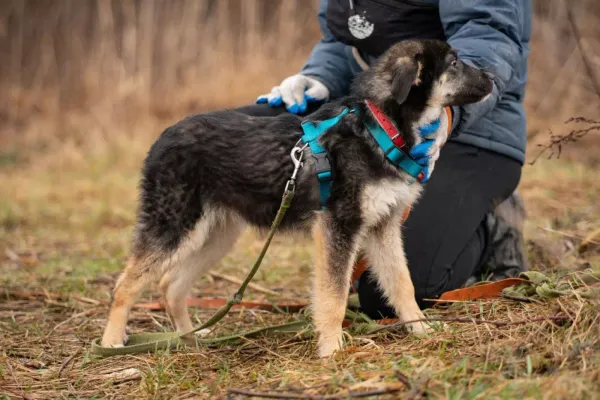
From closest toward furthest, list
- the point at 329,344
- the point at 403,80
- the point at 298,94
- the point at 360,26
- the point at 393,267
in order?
the point at 403,80 → the point at 329,344 → the point at 393,267 → the point at 360,26 → the point at 298,94

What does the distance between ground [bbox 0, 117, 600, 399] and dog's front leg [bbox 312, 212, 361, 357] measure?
0.13 meters

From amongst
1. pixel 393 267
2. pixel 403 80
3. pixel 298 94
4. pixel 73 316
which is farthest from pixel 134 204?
pixel 403 80

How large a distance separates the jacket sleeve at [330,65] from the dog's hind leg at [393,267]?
127cm

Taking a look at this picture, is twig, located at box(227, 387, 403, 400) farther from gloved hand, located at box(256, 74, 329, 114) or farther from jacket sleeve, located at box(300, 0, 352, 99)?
jacket sleeve, located at box(300, 0, 352, 99)

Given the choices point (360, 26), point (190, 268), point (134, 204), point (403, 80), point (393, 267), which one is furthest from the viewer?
point (134, 204)

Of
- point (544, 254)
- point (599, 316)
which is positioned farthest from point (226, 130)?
point (544, 254)

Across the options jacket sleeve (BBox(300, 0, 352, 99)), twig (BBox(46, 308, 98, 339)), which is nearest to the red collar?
jacket sleeve (BBox(300, 0, 352, 99))

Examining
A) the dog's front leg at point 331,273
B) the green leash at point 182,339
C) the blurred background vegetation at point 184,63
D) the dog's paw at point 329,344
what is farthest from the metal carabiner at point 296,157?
the blurred background vegetation at point 184,63

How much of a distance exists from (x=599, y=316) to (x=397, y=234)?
119cm

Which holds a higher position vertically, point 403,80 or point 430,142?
point 403,80

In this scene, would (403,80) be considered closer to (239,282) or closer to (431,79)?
Answer: (431,79)

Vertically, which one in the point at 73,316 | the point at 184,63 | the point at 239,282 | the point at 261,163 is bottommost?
the point at 239,282

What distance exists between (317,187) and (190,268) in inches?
40.9

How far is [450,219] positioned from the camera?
155 inches
